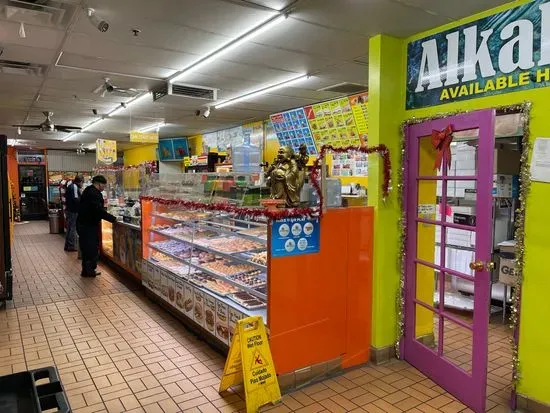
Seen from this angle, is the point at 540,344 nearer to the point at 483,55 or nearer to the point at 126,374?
the point at 483,55

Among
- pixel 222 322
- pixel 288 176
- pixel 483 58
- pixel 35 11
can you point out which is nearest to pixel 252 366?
pixel 222 322

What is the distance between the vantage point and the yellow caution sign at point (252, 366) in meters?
3.21

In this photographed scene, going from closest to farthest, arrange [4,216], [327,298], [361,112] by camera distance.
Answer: [327,298], [4,216], [361,112]

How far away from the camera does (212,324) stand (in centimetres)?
426

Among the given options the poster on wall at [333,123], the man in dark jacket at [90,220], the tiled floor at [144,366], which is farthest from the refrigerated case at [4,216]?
the poster on wall at [333,123]

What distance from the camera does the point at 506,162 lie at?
548cm

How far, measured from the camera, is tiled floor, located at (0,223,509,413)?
3.34m

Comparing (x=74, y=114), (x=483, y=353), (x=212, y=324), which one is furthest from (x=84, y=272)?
(x=483, y=353)

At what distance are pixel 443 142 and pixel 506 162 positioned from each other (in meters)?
2.59

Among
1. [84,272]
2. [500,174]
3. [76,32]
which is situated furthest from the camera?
[84,272]

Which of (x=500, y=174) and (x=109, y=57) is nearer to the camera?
(x=109, y=57)

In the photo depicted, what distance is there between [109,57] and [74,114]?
4890 millimetres

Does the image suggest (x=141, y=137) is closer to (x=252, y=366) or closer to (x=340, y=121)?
(x=340, y=121)

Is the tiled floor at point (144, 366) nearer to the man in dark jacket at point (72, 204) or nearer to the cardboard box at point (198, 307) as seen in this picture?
the cardboard box at point (198, 307)
